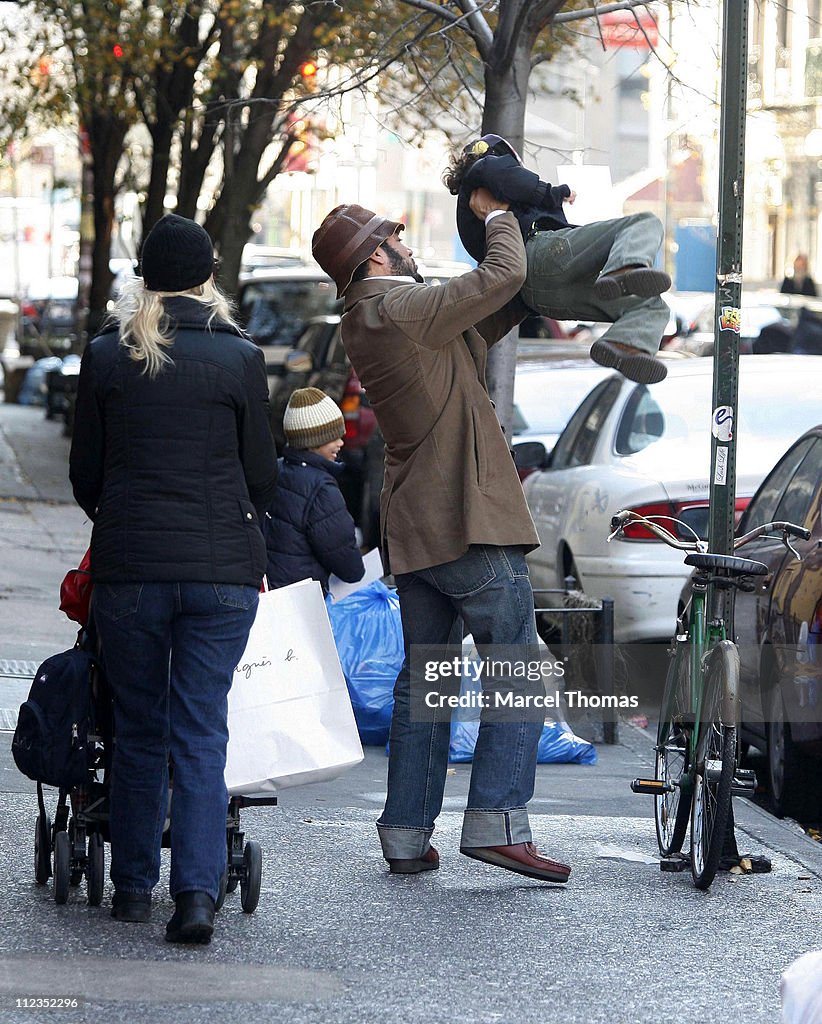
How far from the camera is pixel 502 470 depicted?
5.34 metres

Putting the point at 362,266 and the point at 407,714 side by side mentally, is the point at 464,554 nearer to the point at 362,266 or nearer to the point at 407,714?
the point at 407,714

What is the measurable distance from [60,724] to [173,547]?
23.4 inches

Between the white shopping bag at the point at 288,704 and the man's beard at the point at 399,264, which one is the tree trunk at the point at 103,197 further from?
the white shopping bag at the point at 288,704

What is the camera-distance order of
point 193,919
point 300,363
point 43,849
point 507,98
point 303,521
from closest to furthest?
point 193,919, point 43,849, point 303,521, point 507,98, point 300,363

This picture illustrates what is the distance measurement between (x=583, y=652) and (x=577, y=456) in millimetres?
2090

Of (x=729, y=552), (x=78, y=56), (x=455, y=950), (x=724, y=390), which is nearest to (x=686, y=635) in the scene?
(x=729, y=552)

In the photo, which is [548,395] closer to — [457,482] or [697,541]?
[697,541]

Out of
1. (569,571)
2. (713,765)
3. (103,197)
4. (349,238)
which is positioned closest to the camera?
(349,238)

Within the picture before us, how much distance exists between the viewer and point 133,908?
15.7ft

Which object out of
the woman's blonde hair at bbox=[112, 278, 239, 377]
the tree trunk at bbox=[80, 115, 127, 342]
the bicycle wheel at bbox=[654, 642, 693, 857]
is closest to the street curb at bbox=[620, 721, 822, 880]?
the bicycle wheel at bbox=[654, 642, 693, 857]

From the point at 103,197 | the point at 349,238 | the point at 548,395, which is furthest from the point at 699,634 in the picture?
the point at 103,197

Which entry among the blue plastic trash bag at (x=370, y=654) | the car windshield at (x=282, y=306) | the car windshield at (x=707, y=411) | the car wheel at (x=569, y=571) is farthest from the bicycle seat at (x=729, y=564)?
the car windshield at (x=282, y=306)

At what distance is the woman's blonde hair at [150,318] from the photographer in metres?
4.65

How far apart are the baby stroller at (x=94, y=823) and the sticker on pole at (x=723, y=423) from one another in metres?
1.90
